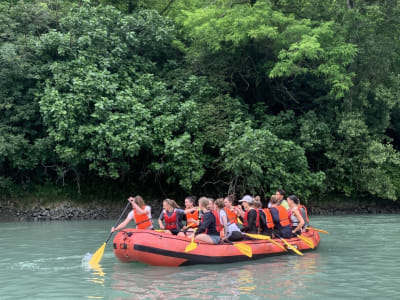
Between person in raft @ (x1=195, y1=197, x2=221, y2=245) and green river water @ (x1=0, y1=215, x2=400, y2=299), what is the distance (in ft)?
1.92

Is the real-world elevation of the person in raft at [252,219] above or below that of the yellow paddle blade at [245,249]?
above

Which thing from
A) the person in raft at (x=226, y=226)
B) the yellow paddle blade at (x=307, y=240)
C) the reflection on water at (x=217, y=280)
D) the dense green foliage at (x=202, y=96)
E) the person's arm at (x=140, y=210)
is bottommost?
the reflection on water at (x=217, y=280)

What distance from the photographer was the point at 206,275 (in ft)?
31.7

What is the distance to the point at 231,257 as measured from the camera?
35.4ft

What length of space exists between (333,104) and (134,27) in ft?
29.8

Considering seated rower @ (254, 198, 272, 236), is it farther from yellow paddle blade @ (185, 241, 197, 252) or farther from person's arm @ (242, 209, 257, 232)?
yellow paddle blade @ (185, 241, 197, 252)

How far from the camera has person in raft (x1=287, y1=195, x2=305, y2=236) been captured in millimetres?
12328

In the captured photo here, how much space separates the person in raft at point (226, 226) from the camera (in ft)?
37.0

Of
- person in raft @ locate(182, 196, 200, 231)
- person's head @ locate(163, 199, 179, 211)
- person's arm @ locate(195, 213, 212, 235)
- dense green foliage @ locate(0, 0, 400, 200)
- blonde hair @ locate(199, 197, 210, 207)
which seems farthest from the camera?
dense green foliage @ locate(0, 0, 400, 200)

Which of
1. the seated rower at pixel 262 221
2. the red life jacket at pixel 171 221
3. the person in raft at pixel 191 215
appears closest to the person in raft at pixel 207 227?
the red life jacket at pixel 171 221

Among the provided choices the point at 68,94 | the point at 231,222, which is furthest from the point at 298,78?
the point at 231,222

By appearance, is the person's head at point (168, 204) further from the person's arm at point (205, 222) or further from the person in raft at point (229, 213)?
the person in raft at point (229, 213)

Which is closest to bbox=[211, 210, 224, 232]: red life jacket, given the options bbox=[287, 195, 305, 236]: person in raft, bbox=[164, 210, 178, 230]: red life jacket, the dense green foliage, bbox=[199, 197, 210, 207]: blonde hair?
bbox=[199, 197, 210, 207]: blonde hair

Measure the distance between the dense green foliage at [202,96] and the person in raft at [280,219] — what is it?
5.88 meters
